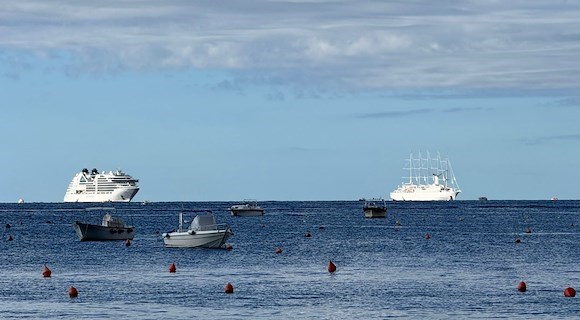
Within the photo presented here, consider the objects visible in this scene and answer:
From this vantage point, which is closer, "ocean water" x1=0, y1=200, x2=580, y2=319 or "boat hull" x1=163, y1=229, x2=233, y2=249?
"ocean water" x1=0, y1=200, x2=580, y2=319

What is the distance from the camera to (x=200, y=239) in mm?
106938

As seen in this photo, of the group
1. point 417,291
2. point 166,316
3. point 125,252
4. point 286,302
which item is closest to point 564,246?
point 125,252

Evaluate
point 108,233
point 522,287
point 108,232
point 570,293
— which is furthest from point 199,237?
point 570,293

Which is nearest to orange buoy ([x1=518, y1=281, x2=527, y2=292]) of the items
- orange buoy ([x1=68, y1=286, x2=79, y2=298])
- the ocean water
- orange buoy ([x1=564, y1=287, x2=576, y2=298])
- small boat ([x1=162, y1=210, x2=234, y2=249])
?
the ocean water

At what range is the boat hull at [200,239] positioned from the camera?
351ft

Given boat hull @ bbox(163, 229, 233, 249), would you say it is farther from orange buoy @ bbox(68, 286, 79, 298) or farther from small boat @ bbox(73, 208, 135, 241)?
orange buoy @ bbox(68, 286, 79, 298)

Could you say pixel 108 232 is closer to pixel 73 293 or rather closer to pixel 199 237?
pixel 199 237

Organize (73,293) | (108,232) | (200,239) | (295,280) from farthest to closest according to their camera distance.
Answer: (108,232) → (200,239) → (295,280) → (73,293)

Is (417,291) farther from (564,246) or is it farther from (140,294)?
(564,246)

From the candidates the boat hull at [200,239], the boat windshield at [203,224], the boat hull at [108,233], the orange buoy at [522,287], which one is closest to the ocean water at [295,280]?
the orange buoy at [522,287]

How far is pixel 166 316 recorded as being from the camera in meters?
57.2

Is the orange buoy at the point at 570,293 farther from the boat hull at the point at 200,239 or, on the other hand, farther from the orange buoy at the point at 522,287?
the boat hull at the point at 200,239

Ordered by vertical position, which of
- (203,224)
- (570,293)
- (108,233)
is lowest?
(570,293)

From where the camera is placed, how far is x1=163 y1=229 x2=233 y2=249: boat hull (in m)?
107
